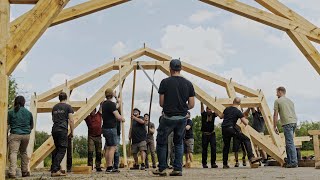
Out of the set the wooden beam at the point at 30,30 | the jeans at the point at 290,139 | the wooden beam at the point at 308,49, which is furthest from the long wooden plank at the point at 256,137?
the wooden beam at the point at 30,30

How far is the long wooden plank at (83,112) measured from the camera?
9359mm

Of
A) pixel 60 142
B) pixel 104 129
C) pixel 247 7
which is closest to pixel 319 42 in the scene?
pixel 247 7

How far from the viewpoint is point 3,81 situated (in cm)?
401

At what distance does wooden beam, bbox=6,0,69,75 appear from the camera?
4.08m

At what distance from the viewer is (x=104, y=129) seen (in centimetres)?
777

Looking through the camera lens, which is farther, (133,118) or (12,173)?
(133,118)

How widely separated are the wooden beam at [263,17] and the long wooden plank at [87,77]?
19.4 ft

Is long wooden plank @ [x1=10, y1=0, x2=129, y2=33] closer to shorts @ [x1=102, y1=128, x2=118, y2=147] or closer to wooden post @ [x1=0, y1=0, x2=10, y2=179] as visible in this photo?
shorts @ [x1=102, y1=128, x2=118, y2=147]

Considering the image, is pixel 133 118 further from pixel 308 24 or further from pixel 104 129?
pixel 308 24

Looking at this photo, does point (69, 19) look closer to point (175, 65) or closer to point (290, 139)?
point (175, 65)

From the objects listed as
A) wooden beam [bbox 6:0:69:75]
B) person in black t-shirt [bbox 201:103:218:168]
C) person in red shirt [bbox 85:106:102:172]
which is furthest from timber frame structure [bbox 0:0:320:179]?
person in red shirt [bbox 85:106:102:172]

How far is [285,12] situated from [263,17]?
428 millimetres

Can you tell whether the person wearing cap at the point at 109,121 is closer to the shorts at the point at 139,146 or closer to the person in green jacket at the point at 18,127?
the person in green jacket at the point at 18,127

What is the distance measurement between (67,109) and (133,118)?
2841 mm
